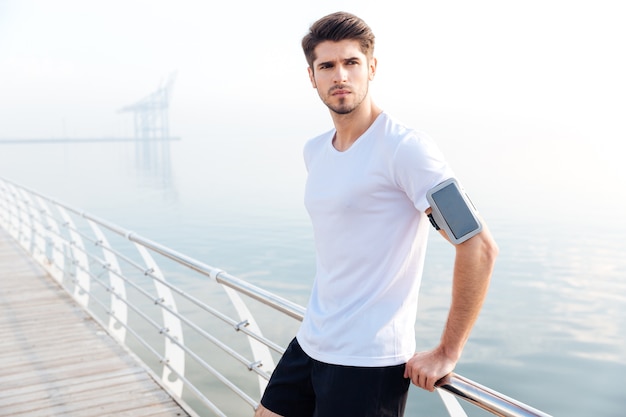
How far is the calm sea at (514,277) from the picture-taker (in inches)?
257

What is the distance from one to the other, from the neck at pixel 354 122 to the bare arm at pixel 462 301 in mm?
262

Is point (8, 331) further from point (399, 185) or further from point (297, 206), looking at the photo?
point (297, 206)

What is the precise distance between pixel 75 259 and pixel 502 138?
94.0m

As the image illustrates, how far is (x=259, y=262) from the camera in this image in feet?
36.6

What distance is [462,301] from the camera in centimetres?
97

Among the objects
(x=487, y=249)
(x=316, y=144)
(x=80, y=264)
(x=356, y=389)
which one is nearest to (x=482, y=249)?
(x=487, y=249)

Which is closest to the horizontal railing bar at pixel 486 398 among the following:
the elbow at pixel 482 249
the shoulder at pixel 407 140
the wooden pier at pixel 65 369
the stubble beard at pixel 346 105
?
the elbow at pixel 482 249

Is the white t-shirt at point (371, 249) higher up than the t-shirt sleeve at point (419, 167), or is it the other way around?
the t-shirt sleeve at point (419, 167)

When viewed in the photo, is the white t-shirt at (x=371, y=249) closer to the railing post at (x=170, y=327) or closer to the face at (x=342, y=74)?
the face at (x=342, y=74)

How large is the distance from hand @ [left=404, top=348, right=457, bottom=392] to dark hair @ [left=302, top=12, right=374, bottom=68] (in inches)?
21.4

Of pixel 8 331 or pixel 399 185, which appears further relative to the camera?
pixel 8 331

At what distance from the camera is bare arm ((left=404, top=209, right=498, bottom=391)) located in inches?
37.5

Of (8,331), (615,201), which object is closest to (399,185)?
(8,331)

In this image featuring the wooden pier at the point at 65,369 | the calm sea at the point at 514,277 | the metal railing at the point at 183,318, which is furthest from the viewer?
the calm sea at the point at 514,277
